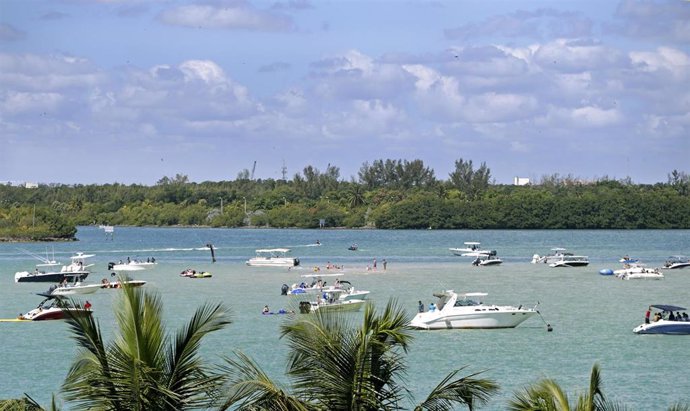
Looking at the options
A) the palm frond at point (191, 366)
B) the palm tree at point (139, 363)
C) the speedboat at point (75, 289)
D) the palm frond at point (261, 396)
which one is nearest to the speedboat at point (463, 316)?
the speedboat at point (75, 289)

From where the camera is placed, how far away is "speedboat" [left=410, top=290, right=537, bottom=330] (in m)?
56.9

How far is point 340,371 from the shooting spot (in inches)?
557

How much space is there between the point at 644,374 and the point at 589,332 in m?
13.8

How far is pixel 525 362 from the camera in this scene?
154 ft

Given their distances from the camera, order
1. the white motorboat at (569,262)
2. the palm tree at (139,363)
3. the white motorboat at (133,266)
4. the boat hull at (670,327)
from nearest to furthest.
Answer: the palm tree at (139,363) < the boat hull at (670,327) < the white motorboat at (133,266) < the white motorboat at (569,262)

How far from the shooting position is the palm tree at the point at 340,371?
46.0ft

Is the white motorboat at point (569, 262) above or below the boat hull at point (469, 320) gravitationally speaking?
above

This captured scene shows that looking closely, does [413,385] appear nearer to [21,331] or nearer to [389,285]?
[21,331]

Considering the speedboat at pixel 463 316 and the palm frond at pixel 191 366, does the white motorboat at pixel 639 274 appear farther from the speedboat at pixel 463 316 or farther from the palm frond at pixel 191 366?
the palm frond at pixel 191 366

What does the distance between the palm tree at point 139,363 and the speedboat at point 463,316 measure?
42618 mm

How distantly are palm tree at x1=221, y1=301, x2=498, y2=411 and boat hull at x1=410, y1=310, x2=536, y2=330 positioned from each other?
1665 inches

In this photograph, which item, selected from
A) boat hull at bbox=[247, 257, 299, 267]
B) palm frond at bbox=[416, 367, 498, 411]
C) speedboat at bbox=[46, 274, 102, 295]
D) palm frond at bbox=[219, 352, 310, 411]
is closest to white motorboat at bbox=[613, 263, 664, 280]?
boat hull at bbox=[247, 257, 299, 267]

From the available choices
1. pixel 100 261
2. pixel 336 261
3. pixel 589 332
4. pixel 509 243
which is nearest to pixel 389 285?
pixel 589 332

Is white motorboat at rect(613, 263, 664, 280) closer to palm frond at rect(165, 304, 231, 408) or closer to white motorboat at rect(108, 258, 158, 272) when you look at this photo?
white motorboat at rect(108, 258, 158, 272)
